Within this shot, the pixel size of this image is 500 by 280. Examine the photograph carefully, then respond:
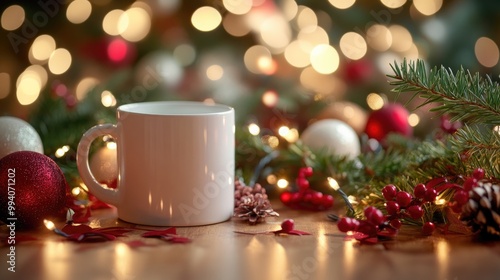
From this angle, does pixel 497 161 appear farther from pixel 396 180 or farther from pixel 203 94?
pixel 203 94

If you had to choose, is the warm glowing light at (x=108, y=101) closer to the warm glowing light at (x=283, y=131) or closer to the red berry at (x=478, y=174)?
the warm glowing light at (x=283, y=131)

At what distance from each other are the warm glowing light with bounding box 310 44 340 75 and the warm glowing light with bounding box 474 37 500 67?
1.23 feet

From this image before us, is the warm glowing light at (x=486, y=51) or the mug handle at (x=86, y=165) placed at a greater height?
the warm glowing light at (x=486, y=51)

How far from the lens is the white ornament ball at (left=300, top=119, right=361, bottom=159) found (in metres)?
0.99

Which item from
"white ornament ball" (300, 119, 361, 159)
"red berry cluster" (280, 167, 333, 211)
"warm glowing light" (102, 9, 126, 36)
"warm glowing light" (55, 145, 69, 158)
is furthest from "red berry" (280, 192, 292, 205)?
"warm glowing light" (102, 9, 126, 36)

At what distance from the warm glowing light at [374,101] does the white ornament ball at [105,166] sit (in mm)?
606

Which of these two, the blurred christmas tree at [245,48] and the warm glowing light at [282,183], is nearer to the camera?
the warm glowing light at [282,183]

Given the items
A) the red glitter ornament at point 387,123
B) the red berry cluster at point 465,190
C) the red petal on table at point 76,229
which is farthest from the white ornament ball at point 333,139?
the red petal on table at point 76,229

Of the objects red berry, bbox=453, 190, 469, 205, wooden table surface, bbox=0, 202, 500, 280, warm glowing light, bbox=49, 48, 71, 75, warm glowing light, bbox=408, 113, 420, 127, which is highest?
warm glowing light, bbox=49, 48, 71, 75

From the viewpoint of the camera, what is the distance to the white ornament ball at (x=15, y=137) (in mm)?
838

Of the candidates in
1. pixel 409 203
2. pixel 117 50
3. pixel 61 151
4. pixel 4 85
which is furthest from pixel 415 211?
pixel 4 85

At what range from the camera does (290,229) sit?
743 millimetres

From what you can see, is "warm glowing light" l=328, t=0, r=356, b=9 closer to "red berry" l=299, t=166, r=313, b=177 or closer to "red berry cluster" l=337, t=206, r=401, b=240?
"red berry" l=299, t=166, r=313, b=177

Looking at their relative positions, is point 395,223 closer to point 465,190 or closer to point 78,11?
point 465,190
